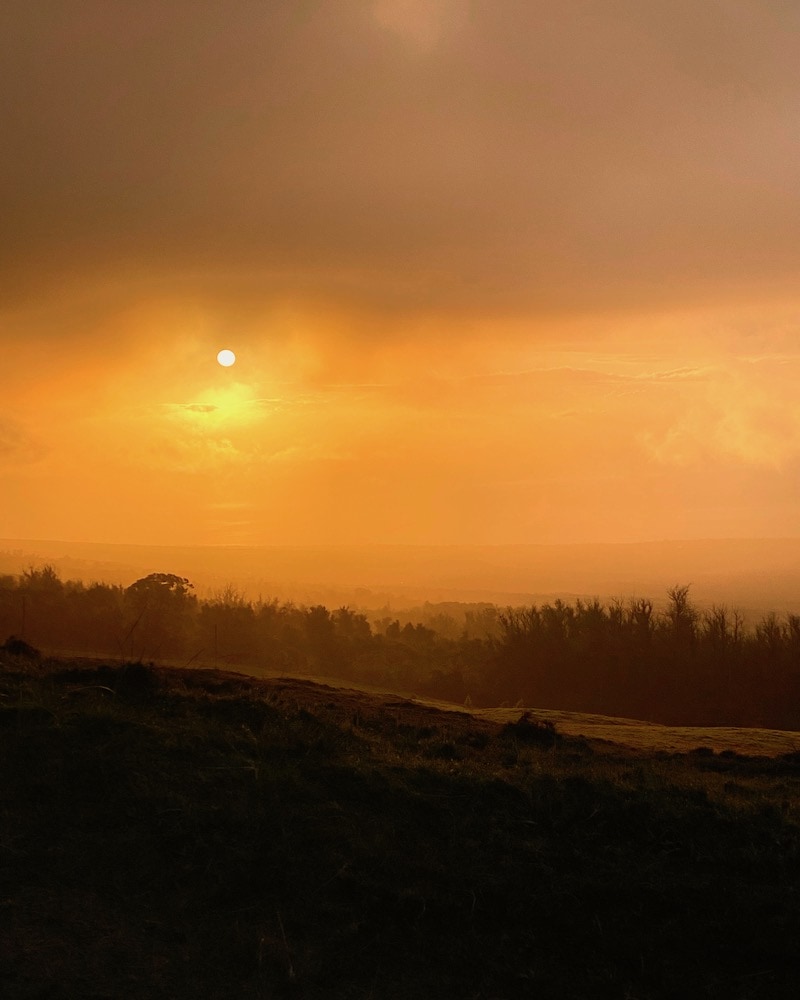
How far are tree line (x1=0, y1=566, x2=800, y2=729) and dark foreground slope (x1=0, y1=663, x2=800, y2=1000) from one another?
28.4 m

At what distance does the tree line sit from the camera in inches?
1583

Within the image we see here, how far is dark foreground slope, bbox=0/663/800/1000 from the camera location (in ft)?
19.4

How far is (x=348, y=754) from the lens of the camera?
9672mm

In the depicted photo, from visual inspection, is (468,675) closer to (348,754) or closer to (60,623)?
(60,623)

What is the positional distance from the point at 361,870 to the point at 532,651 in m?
40.6

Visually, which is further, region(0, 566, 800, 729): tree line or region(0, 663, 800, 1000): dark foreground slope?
region(0, 566, 800, 729): tree line

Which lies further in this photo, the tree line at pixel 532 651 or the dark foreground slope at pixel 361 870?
the tree line at pixel 532 651

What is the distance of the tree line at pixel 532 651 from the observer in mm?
40219

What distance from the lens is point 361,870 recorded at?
7.11m

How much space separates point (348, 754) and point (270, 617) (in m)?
48.3

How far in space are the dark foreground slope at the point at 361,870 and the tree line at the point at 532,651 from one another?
28.4 m

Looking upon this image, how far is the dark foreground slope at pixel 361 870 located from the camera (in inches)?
233

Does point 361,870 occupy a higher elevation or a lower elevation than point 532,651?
higher

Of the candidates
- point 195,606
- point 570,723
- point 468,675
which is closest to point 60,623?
point 195,606
